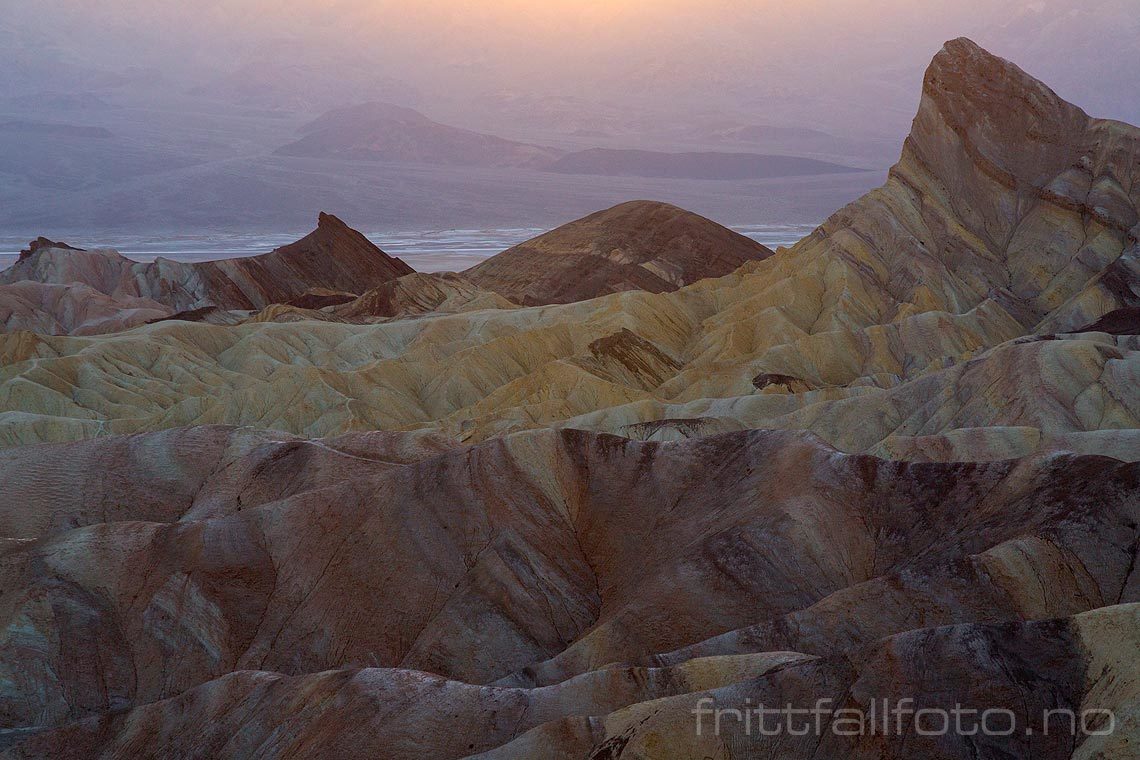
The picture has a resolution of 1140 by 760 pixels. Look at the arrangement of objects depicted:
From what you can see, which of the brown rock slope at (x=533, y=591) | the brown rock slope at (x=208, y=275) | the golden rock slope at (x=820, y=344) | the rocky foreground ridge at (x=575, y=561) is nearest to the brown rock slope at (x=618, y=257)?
the brown rock slope at (x=208, y=275)

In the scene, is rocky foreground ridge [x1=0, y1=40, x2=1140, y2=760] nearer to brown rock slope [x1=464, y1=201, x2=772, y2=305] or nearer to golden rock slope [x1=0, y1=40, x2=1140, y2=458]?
golden rock slope [x1=0, y1=40, x2=1140, y2=458]

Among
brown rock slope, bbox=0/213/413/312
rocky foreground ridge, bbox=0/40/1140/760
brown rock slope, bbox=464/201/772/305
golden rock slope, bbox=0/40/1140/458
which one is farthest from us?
brown rock slope, bbox=464/201/772/305

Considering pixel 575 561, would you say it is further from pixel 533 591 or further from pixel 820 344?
pixel 820 344

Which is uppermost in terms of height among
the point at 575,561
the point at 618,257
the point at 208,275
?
the point at 618,257

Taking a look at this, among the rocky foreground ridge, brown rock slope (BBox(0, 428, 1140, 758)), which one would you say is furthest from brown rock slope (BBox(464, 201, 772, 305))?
brown rock slope (BBox(0, 428, 1140, 758))

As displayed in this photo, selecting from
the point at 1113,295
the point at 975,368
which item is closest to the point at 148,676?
the point at 975,368

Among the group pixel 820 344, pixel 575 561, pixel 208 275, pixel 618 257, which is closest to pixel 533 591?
pixel 575 561

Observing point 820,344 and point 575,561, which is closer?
point 575,561
